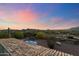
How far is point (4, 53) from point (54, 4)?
110 cm

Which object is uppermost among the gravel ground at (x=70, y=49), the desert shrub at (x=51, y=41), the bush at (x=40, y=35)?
the bush at (x=40, y=35)

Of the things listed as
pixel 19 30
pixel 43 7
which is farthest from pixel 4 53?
pixel 43 7

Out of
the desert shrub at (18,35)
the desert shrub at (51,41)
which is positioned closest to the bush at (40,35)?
the desert shrub at (51,41)

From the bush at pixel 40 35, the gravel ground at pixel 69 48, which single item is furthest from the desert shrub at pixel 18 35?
the gravel ground at pixel 69 48

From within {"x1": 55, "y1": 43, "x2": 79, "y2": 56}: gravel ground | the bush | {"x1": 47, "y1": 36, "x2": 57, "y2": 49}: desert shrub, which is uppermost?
the bush

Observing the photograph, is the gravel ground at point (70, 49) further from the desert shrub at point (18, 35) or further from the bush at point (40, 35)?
the desert shrub at point (18, 35)

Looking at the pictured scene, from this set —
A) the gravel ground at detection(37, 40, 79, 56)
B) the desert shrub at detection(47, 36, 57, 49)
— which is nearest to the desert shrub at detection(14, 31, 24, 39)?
the desert shrub at detection(47, 36, 57, 49)

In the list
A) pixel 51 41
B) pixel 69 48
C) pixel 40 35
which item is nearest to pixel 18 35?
pixel 40 35

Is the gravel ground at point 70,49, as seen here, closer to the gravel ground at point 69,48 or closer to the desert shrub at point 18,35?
the gravel ground at point 69,48

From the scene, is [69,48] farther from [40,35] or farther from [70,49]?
[40,35]

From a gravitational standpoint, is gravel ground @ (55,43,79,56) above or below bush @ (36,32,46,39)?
below

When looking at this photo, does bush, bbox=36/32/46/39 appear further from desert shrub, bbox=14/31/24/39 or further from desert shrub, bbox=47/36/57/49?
desert shrub, bbox=14/31/24/39

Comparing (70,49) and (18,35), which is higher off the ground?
(18,35)

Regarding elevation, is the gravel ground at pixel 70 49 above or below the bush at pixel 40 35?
below
